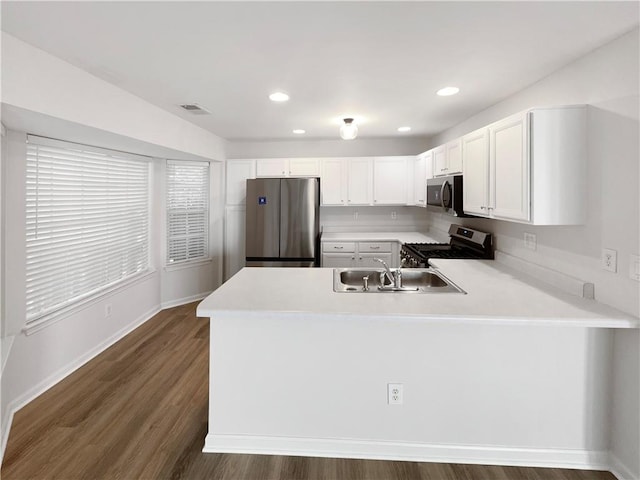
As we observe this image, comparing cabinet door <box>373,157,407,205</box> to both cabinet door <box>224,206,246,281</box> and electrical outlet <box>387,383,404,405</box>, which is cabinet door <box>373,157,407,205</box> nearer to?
cabinet door <box>224,206,246,281</box>

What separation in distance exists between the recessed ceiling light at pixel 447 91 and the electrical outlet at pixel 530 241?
127cm

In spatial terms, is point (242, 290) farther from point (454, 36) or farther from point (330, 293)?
point (454, 36)

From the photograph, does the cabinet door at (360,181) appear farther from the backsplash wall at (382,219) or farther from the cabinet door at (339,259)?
the cabinet door at (339,259)

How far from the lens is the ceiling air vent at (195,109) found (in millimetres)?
3393

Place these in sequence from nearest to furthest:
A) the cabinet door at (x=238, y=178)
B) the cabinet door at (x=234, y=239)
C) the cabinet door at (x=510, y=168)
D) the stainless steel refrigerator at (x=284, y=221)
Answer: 1. the cabinet door at (x=510, y=168)
2. the stainless steel refrigerator at (x=284, y=221)
3. the cabinet door at (x=238, y=178)
4. the cabinet door at (x=234, y=239)

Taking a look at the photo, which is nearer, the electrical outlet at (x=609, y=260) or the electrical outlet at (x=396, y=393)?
the electrical outlet at (x=609, y=260)

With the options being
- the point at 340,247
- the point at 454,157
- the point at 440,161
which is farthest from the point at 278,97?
the point at 340,247

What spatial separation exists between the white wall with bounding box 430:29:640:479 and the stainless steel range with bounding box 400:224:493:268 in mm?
1062

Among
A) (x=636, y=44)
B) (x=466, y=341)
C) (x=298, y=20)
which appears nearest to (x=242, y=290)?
(x=466, y=341)

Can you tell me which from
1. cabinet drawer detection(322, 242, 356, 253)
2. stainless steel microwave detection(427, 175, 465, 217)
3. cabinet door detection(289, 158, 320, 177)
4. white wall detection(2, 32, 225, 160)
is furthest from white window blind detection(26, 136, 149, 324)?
stainless steel microwave detection(427, 175, 465, 217)

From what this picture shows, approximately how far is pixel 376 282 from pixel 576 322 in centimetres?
135

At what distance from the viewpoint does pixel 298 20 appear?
181 centimetres

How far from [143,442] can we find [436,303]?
6.24 ft

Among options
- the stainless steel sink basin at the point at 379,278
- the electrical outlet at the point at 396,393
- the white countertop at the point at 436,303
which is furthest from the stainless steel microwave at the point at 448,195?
the electrical outlet at the point at 396,393
